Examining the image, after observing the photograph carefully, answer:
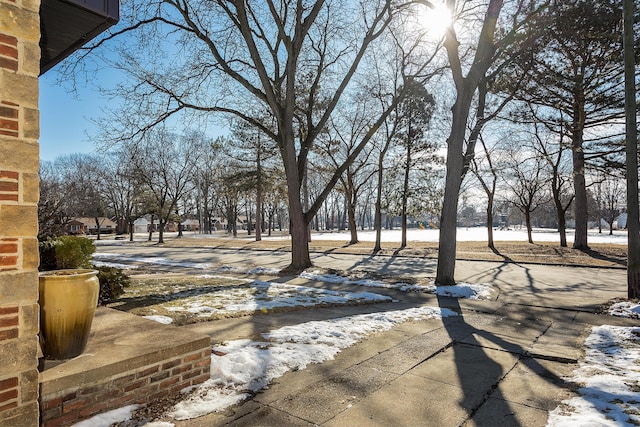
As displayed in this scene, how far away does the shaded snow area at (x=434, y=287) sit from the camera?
844 centimetres

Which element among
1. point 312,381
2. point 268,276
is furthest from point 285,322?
point 268,276

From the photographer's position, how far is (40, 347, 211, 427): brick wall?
236 cm

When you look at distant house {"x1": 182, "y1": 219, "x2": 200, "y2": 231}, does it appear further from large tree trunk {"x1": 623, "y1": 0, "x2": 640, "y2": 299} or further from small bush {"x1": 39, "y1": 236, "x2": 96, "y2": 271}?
large tree trunk {"x1": 623, "y1": 0, "x2": 640, "y2": 299}

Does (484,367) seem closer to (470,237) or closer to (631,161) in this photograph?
(631,161)

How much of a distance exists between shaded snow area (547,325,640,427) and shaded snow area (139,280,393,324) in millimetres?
3870

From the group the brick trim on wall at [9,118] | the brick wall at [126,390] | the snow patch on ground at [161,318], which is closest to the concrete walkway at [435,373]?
the snow patch on ground at [161,318]

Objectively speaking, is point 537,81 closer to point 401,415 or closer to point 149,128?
point 149,128

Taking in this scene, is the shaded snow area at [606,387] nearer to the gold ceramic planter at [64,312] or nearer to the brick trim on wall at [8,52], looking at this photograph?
the gold ceramic planter at [64,312]

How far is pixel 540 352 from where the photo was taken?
4.44 meters

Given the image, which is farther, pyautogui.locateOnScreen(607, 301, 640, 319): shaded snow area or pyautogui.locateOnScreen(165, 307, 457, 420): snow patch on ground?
pyautogui.locateOnScreen(607, 301, 640, 319): shaded snow area

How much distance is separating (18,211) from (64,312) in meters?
1.02

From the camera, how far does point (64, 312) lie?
8.97 feet

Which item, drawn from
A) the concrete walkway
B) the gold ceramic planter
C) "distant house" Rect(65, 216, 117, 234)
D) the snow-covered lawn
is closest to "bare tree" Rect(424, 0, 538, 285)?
the concrete walkway

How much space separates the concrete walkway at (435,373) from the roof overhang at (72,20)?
3566 mm
